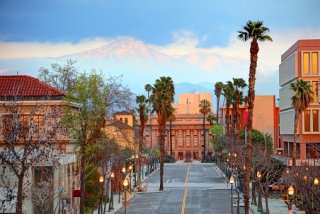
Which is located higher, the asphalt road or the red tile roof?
the red tile roof

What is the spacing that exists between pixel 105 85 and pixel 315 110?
57995 mm

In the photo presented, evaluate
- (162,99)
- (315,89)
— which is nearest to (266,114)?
(315,89)

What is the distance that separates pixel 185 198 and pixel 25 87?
29559 mm

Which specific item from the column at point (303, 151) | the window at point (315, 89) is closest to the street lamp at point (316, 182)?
the column at point (303, 151)

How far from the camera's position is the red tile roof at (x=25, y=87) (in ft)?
199

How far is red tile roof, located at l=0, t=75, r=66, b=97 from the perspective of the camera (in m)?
60.6

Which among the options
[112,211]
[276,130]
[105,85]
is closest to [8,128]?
[105,85]

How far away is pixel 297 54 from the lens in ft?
364

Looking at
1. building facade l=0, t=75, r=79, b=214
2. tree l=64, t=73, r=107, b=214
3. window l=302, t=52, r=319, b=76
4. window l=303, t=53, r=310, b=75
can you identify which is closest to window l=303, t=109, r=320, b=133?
window l=302, t=52, r=319, b=76

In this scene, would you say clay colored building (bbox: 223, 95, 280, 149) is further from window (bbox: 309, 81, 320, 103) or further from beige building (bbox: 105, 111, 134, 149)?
window (bbox: 309, 81, 320, 103)

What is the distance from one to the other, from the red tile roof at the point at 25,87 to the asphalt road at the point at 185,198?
654 inches

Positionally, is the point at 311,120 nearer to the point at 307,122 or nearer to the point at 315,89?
the point at 307,122

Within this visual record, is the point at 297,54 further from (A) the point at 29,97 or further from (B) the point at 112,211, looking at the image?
(A) the point at 29,97

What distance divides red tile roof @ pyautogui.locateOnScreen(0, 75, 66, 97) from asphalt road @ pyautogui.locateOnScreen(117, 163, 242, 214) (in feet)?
54.5
